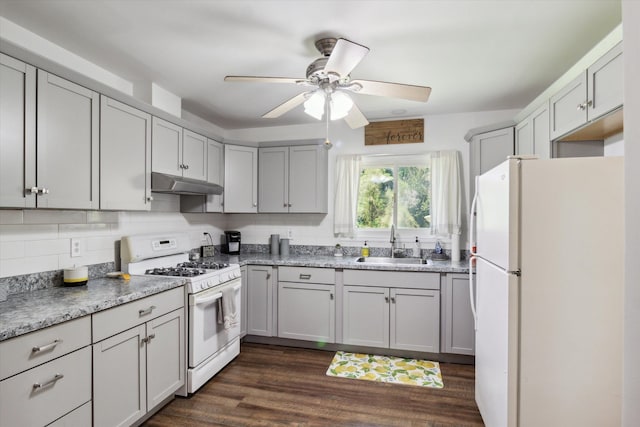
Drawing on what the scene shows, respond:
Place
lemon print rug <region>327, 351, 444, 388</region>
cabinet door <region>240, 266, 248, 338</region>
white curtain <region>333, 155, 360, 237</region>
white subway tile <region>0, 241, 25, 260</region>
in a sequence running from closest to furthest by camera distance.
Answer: white subway tile <region>0, 241, 25, 260</region>, lemon print rug <region>327, 351, 444, 388</region>, cabinet door <region>240, 266, 248, 338</region>, white curtain <region>333, 155, 360, 237</region>

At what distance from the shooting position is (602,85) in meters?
1.75

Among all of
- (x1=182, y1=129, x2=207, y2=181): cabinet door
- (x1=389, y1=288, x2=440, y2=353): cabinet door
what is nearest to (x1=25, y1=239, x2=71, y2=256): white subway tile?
(x1=182, y1=129, x2=207, y2=181): cabinet door

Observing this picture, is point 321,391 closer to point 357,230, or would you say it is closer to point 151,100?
point 357,230

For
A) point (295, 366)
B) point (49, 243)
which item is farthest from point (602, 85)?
point (49, 243)

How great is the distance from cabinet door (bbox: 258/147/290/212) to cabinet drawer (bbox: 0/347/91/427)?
237cm

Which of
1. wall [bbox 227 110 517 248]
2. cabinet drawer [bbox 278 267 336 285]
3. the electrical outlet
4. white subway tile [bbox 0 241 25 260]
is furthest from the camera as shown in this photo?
wall [bbox 227 110 517 248]

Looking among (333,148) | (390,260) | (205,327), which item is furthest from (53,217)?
(390,260)

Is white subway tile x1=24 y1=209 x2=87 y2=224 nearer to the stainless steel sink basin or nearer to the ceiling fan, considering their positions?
the ceiling fan

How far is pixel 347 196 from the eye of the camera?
12.5ft

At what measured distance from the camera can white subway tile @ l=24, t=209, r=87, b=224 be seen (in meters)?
2.05

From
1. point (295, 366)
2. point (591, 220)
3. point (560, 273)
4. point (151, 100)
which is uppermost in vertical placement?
point (151, 100)

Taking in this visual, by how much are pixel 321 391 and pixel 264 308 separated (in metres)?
1.14

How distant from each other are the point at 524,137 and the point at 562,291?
5.44 feet

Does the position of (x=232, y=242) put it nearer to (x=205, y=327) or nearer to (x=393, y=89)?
(x=205, y=327)
